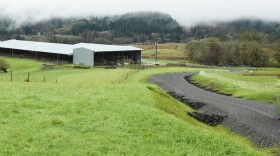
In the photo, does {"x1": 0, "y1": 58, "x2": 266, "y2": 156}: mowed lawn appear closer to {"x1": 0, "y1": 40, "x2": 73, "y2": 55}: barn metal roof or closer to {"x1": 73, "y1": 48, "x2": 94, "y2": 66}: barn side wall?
{"x1": 73, "y1": 48, "x2": 94, "y2": 66}: barn side wall

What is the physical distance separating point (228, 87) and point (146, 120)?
175ft

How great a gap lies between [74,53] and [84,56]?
16.0 ft

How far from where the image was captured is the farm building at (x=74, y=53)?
413ft

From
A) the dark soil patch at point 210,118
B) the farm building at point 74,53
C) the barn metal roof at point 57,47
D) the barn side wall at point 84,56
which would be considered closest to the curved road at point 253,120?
the dark soil patch at point 210,118

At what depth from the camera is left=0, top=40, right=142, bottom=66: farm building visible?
12575 cm

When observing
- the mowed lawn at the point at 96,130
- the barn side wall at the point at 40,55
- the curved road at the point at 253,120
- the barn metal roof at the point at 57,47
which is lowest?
the curved road at the point at 253,120

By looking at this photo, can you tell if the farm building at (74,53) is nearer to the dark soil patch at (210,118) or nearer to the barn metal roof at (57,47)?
the barn metal roof at (57,47)

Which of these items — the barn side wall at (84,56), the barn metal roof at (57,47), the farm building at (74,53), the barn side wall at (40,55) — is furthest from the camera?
the barn side wall at (40,55)

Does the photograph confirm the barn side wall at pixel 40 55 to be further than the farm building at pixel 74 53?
Yes

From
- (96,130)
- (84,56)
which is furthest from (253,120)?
(84,56)

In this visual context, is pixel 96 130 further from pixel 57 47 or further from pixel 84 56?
pixel 57 47

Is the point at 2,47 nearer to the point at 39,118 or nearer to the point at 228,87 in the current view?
the point at 228,87

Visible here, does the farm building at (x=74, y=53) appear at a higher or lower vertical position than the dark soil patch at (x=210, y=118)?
higher

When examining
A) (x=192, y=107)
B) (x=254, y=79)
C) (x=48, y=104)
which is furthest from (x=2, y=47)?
(x=48, y=104)
